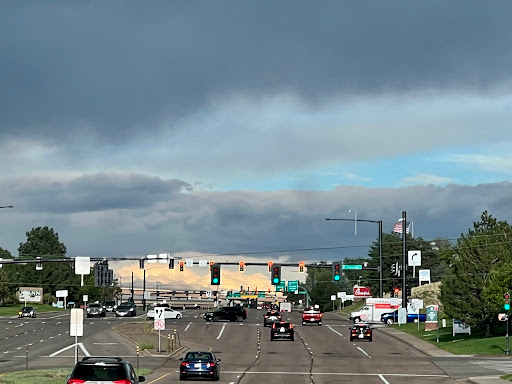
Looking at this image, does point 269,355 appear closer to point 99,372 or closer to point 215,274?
point 215,274

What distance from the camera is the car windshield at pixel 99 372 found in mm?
24500

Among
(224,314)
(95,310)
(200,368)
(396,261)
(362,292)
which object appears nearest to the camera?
(200,368)

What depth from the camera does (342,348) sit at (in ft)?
222

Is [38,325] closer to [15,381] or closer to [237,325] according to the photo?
[237,325]

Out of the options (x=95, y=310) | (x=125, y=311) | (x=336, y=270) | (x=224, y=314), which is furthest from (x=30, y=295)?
(x=336, y=270)

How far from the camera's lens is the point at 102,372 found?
2466 centimetres

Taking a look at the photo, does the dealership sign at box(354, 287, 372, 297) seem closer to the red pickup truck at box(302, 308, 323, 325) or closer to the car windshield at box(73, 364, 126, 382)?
the red pickup truck at box(302, 308, 323, 325)

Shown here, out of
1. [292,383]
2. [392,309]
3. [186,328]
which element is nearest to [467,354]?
[292,383]

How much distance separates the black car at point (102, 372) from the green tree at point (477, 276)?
45666 millimetres

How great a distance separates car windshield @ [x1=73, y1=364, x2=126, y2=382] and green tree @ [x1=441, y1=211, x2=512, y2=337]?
45.8 meters

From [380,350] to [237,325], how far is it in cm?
2979

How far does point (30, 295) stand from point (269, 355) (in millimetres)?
100382

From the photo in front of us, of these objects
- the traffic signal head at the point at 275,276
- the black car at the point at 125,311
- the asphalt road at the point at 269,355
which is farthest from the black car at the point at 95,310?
the traffic signal head at the point at 275,276

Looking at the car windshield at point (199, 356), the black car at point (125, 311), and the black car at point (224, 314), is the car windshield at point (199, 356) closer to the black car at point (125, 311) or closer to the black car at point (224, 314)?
the black car at point (224, 314)
